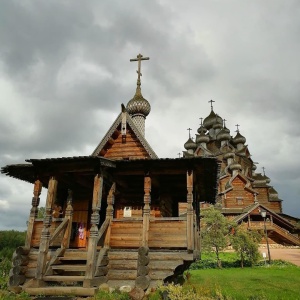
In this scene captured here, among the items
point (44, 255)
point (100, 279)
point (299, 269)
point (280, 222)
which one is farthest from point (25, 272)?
point (280, 222)

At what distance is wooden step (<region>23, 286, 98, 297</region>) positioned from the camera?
28.2 ft

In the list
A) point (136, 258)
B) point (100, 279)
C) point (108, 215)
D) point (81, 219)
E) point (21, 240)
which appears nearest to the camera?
point (100, 279)

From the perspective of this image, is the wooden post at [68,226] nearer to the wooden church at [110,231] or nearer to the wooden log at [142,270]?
the wooden church at [110,231]

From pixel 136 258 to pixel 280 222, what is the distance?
125 ft

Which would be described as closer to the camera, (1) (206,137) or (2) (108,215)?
(2) (108,215)

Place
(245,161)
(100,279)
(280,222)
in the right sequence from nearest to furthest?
(100,279)
(280,222)
(245,161)

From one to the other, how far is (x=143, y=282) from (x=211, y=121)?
184 ft

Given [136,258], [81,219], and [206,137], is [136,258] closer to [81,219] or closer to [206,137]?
[81,219]

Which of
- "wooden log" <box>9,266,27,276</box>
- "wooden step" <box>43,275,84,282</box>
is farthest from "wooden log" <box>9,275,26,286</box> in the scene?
"wooden step" <box>43,275,84,282</box>

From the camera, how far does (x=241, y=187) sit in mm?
46969

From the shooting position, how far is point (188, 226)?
9828 mm

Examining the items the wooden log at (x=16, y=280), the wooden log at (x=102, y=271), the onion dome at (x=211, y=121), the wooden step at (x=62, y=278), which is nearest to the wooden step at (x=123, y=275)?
the wooden log at (x=102, y=271)

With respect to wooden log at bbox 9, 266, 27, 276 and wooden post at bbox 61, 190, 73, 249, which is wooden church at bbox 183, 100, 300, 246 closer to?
wooden post at bbox 61, 190, 73, 249

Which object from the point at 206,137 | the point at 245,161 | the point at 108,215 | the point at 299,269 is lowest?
the point at 299,269
